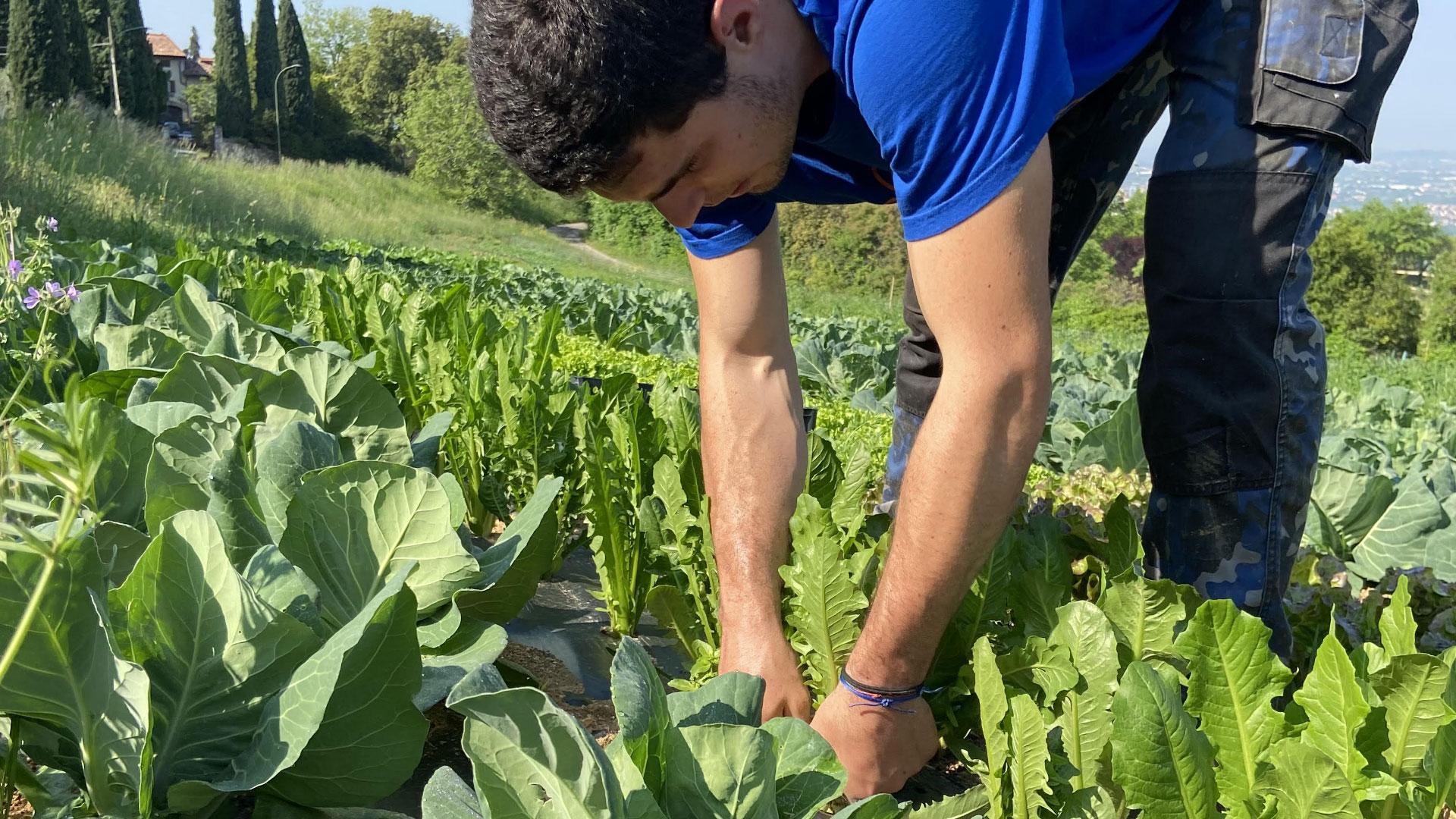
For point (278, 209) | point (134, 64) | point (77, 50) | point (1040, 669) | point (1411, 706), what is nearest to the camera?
point (1411, 706)

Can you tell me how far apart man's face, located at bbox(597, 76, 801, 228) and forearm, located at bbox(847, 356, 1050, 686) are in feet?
1.61

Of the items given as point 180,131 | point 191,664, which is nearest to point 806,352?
point 191,664

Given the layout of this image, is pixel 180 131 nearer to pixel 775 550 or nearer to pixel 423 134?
pixel 423 134

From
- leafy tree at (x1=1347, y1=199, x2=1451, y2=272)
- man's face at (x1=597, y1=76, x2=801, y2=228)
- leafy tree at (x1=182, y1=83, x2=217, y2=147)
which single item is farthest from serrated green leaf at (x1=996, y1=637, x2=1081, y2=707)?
leafy tree at (x1=1347, y1=199, x2=1451, y2=272)

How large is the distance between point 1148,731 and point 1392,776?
0.34 metres

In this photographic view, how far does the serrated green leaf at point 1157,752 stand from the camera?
120 cm

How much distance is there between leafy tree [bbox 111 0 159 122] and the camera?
41000mm

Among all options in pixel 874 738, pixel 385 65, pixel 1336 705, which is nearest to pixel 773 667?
pixel 874 738

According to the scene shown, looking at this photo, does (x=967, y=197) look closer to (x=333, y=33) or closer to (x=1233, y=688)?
(x=1233, y=688)

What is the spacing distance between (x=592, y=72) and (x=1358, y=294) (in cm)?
4434

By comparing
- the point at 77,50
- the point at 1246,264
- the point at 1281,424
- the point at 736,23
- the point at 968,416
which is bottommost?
the point at 1281,424

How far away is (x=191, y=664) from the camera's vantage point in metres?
1.24

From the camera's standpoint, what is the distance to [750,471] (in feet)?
6.89

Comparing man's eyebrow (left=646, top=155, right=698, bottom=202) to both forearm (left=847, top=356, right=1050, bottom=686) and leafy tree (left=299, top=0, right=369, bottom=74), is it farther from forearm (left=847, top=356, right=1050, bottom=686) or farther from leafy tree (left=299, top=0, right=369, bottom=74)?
leafy tree (left=299, top=0, right=369, bottom=74)
